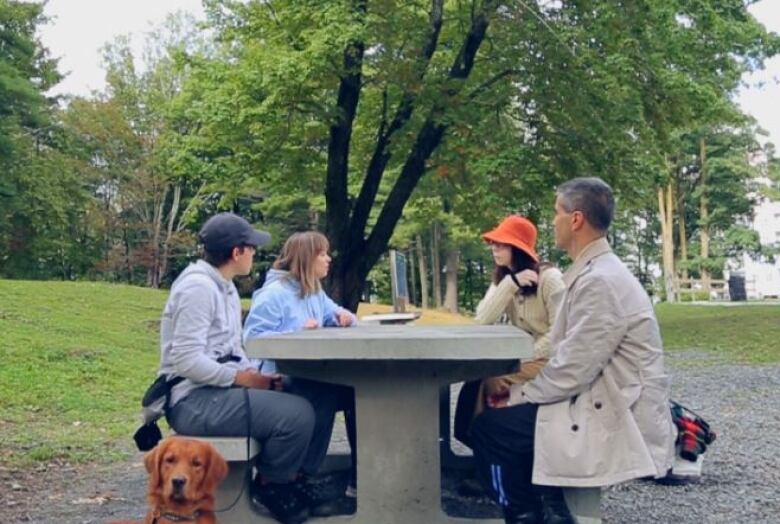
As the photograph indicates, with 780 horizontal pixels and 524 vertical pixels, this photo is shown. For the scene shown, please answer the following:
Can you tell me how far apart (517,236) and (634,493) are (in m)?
1.56

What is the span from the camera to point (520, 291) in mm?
4938

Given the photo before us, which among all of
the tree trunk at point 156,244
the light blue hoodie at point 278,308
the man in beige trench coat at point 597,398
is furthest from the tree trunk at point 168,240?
the man in beige trench coat at point 597,398

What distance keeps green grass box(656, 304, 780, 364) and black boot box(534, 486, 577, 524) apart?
35.3ft

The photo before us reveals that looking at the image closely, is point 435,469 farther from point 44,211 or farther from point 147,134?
point 147,134

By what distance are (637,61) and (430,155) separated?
12.6 feet

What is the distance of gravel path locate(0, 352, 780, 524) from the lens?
4.87 metres

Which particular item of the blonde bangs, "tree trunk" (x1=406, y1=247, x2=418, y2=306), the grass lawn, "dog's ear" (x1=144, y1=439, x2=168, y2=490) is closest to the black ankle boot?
"dog's ear" (x1=144, y1=439, x2=168, y2=490)

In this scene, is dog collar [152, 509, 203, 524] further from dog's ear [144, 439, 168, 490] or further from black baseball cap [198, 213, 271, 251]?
black baseball cap [198, 213, 271, 251]

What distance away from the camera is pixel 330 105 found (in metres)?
15.7

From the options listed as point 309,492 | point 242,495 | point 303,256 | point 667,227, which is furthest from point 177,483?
point 667,227

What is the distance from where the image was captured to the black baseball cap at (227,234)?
14.2 feet

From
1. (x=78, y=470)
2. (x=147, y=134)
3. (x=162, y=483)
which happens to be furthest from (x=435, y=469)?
(x=147, y=134)

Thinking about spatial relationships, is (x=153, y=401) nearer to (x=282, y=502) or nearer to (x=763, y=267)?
(x=282, y=502)

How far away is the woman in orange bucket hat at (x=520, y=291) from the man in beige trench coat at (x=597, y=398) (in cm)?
84
